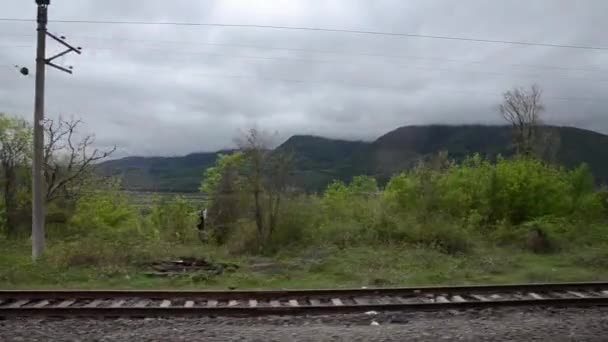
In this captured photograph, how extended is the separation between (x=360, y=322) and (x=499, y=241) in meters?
13.6

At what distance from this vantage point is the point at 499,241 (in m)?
21.8

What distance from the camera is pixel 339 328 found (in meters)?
9.47

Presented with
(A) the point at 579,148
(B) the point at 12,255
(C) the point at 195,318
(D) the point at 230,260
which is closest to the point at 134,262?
(D) the point at 230,260

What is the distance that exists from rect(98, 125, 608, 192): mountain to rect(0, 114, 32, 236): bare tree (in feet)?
23.6

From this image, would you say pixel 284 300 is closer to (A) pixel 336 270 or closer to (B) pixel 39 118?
(A) pixel 336 270

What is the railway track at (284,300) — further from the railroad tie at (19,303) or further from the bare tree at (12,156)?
the bare tree at (12,156)

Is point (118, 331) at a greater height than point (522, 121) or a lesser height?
lesser

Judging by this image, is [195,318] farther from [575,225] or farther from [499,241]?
[575,225]

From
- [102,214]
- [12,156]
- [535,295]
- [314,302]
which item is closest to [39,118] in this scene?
[12,156]

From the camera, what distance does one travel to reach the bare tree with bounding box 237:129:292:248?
62.3 feet

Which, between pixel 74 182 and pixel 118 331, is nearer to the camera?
pixel 118 331

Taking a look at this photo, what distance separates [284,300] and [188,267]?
493cm

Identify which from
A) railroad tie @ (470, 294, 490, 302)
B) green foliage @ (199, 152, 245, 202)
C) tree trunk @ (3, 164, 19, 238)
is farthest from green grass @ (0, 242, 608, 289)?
tree trunk @ (3, 164, 19, 238)

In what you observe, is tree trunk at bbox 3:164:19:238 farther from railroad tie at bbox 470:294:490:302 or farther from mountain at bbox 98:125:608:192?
railroad tie at bbox 470:294:490:302
